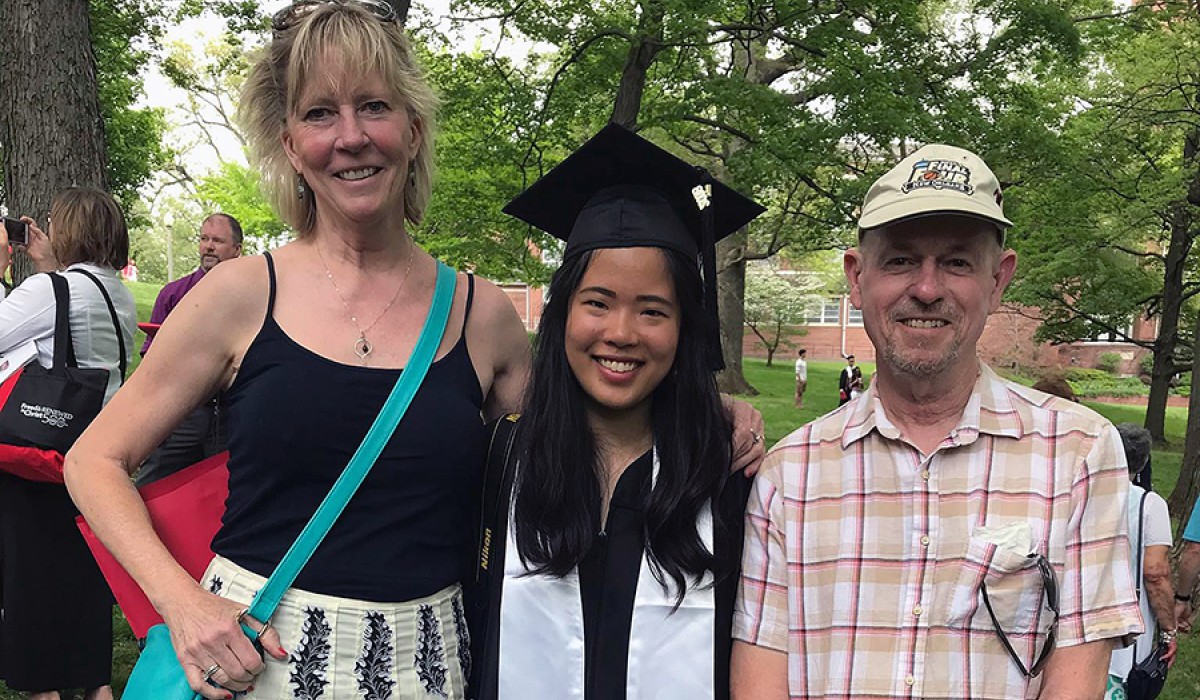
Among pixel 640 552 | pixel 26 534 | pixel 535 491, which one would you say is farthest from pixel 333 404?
pixel 26 534

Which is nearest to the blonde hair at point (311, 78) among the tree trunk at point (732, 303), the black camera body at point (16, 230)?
the black camera body at point (16, 230)

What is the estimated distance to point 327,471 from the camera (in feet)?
5.99

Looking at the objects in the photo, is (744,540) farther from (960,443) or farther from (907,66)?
(907,66)

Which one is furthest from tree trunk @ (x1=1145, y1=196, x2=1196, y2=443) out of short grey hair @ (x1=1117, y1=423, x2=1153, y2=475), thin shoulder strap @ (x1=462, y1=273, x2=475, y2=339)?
thin shoulder strap @ (x1=462, y1=273, x2=475, y2=339)

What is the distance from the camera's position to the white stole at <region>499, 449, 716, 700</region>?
194cm

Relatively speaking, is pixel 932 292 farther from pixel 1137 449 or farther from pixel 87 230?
pixel 87 230

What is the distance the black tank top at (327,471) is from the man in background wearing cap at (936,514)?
2.23ft

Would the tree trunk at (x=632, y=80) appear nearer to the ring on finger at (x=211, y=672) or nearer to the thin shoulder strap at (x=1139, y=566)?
the thin shoulder strap at (x=1139, y=566)

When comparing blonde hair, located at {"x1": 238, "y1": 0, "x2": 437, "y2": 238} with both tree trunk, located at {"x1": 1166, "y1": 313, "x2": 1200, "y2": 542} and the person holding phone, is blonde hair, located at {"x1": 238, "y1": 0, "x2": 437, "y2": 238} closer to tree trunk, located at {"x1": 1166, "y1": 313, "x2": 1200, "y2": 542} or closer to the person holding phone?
the person holding phone

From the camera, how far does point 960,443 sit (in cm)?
179

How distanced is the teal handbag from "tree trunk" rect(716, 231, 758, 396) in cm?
1836

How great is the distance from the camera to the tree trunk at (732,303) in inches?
800

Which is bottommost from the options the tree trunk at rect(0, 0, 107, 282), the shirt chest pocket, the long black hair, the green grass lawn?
the green grass lawn

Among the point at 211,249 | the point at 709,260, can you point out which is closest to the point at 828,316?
the point at 211,249
